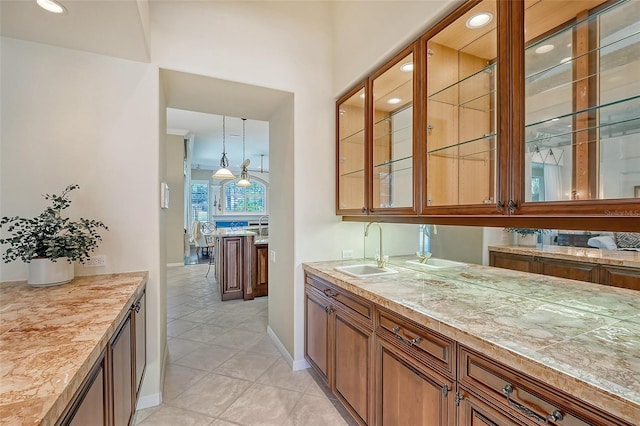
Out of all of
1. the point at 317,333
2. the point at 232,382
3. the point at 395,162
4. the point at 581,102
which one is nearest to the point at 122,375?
the point at 232,382

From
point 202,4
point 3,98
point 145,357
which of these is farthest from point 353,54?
point 145,357

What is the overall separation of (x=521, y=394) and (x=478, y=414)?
0.22 meters

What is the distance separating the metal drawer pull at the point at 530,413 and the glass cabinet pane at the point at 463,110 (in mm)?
802

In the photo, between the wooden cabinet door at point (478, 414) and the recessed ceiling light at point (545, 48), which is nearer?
the wooden cabinet door at point (478, 414)

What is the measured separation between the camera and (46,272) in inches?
67.4

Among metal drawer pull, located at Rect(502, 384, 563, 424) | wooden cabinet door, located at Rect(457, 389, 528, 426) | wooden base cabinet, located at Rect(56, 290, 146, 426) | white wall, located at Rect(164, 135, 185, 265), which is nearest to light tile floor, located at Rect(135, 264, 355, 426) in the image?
wooden base cabinet, located at Rect(56, 290, 146, 426)

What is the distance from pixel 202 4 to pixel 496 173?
98.9 inches

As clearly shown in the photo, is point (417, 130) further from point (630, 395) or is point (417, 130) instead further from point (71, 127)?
point (71, 127)

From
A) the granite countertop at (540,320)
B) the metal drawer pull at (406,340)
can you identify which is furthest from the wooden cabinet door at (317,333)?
the metal drawer pull at (406,340)

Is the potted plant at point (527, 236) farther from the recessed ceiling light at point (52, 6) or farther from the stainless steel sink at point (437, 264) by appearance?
the recessed ceiling light at point (52, 6)

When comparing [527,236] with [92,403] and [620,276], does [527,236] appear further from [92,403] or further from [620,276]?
[92,403]

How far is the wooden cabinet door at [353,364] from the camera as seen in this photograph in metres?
1.78

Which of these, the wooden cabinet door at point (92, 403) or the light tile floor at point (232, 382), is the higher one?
the wooden cabinet door at point (92, 403)

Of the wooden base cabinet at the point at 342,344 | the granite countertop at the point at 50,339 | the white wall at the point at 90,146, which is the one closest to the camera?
the granite countertop at the point at 50,339
